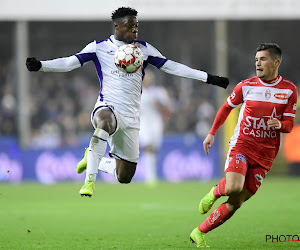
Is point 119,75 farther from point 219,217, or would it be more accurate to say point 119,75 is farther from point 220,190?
point 219,217

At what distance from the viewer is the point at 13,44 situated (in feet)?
70.2

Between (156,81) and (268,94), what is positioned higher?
(268,94)

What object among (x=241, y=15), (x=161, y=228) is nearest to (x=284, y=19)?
(x=241, y=15)

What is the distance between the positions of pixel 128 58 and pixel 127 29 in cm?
40

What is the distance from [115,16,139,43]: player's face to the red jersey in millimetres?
1428

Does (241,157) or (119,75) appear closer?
(241,157)

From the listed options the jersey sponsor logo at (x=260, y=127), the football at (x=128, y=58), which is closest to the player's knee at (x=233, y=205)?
the jersey sponsor logo at (x=260, y=127)

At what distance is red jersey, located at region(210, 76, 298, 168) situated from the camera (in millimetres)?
7547

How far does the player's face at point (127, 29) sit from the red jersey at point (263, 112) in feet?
4.68

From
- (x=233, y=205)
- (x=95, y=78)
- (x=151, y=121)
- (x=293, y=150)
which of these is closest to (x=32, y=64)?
(x=233, y=205)

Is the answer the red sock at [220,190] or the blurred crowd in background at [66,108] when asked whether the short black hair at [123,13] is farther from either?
the blurred crowd in background at [66,108]

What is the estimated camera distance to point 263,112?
7562 mm

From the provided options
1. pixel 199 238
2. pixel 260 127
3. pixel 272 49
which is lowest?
pixel 199 238

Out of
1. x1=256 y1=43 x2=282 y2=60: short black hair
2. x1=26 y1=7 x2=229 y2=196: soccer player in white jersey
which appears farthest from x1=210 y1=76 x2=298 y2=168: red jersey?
x1=26 y1=7 x2=229 y2=196: soccer player in white jersey
